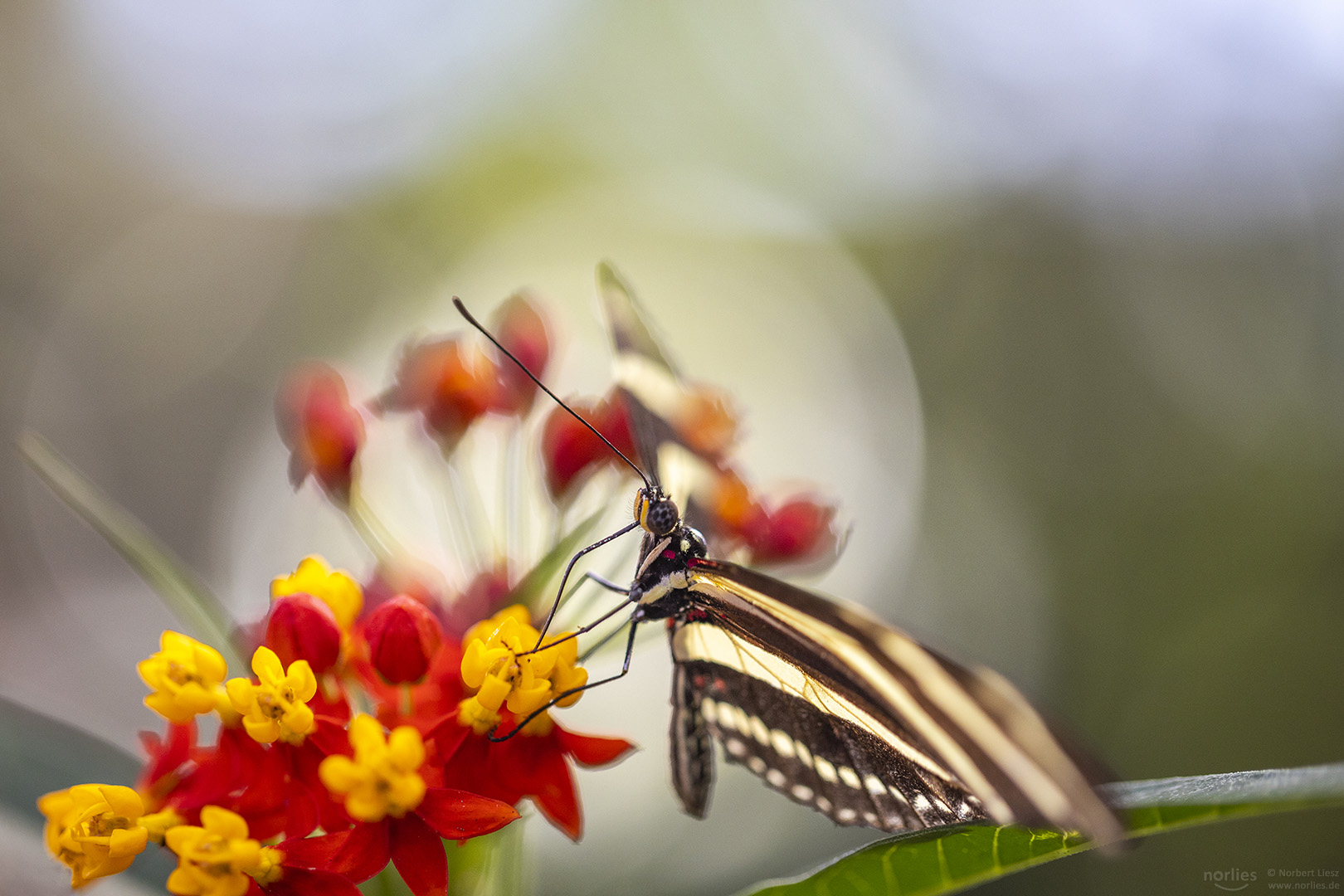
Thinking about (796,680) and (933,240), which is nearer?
(796,680)

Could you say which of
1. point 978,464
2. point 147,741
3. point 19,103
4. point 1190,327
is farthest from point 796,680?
point 19,103

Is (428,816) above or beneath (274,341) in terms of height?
beneath

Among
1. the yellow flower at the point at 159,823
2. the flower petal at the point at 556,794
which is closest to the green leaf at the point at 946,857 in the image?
the flower petal at the point at 556,794

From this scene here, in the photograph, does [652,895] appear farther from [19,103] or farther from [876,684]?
[19,103]

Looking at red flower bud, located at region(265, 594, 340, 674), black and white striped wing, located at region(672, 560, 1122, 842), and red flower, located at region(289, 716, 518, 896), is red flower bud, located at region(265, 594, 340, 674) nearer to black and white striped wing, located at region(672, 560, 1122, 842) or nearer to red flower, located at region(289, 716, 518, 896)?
red flower, located at region(289, 716, 518, 896)

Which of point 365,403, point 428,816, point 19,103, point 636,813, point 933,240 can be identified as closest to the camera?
point 428,816

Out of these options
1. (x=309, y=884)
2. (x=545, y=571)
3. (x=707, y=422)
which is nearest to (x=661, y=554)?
(x=545, y=571)

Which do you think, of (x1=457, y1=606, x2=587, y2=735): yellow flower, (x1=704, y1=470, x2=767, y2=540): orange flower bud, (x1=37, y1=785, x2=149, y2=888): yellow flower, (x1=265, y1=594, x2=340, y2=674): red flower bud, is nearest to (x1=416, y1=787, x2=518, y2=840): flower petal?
(x1=457, y1=606, x2=587, y2=735): yellow flower
